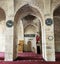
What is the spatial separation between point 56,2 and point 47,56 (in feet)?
11.5

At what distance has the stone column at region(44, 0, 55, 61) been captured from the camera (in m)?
10.1

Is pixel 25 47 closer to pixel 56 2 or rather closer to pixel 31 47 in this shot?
pixel 31 47

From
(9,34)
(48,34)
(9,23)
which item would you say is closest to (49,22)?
(48,34)

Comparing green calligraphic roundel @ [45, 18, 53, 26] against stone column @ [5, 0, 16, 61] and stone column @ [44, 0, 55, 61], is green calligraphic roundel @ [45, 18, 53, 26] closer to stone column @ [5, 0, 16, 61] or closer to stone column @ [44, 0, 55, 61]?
stone column @ [44, 0, 55, 61]

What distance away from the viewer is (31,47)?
75.8ft

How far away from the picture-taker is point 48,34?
10227 millimetres

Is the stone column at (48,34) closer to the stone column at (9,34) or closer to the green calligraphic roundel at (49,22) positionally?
the green calligraphic roundel at (49,22)

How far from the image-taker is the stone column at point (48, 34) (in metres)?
10.1

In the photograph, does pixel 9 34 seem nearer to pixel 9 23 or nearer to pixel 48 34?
pixel 9 23

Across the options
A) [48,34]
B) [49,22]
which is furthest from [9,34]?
[49,22]

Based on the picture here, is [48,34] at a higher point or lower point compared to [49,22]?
lower

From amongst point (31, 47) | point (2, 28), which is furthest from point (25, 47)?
point (2, 28)

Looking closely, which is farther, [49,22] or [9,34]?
[9,34]

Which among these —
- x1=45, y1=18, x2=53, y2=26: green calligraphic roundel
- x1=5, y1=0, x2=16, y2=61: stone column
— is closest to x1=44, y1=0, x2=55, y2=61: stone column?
x1=45, y1=18, x2=53, y2=26: green calligraphic roundel
